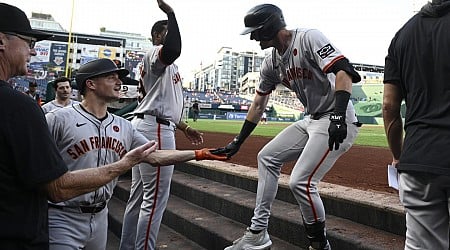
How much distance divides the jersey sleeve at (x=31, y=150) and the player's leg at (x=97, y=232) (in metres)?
0.95

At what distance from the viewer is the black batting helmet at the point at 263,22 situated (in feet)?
9.57

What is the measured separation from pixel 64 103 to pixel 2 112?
4.57 m

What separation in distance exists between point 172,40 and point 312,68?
1040mm

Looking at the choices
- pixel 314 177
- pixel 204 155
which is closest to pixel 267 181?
pixel 314 177

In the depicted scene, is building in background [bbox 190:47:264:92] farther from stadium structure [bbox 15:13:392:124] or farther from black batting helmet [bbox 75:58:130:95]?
black batting helmet [bbox 75:58:130:95]

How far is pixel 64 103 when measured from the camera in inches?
224

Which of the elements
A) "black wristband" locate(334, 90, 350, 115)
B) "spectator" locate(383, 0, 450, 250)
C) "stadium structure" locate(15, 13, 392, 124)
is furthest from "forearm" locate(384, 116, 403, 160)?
"stadium structure" locate(15, 13, 392, 124)

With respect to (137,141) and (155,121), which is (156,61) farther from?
(137,141)

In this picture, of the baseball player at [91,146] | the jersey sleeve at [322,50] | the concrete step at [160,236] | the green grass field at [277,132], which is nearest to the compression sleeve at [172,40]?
the baseball player at [91,146]

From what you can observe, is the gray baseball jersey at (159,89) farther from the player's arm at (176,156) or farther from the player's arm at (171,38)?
the player's arm at (176,156)

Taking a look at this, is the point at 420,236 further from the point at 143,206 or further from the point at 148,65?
the point at 148,65

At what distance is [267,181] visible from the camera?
2.97 m

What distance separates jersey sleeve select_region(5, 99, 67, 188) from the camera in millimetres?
1395

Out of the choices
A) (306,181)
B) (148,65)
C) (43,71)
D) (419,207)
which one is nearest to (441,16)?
(419,207)
